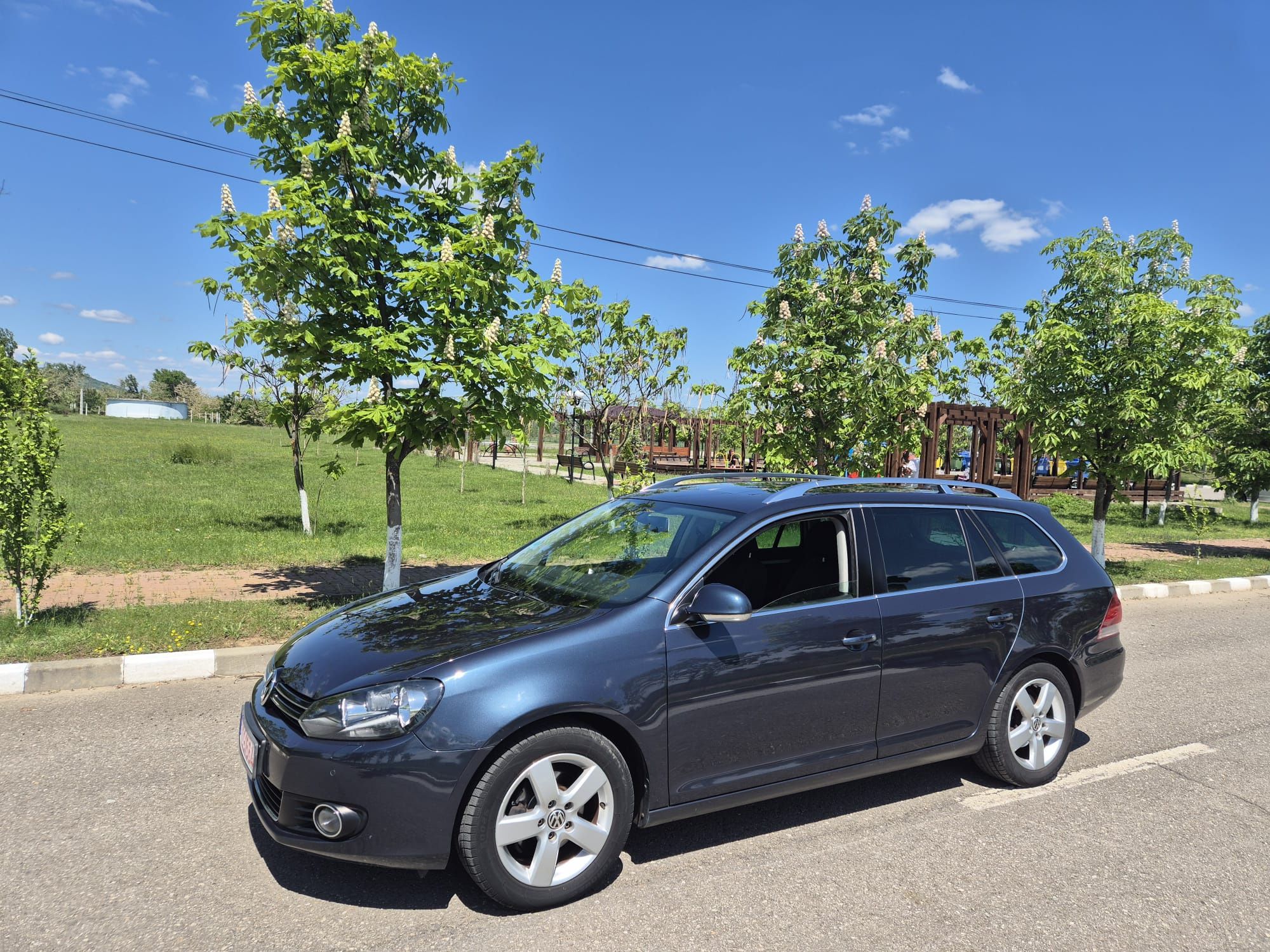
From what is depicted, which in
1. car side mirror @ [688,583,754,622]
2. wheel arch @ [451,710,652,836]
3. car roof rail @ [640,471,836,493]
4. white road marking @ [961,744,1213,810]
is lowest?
white road marking @ [961,744,1213,810]

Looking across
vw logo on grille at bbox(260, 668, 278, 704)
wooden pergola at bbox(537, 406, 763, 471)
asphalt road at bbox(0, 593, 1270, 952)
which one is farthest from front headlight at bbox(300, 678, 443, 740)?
wooden pergola at bbox(537, 406, 763, 471)

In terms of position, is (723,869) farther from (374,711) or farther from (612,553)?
(374,711)

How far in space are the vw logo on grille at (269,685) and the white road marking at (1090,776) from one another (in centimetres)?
335

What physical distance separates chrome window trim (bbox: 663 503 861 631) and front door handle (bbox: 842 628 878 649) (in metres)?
0.15

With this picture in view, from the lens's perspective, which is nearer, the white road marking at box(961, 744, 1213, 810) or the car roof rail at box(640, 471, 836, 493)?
the white road marking at box(961, 744, 1213, 810)

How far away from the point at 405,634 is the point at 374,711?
47 centimetres

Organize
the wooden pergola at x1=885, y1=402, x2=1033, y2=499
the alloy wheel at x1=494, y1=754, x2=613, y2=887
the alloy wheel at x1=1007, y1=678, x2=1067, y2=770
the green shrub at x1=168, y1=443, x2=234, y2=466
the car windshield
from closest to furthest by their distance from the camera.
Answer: the alloy wheel at x1=494, y1=754, x2=613, y2=887, the car windshield, the alloy wheel at x1=1007, y1=678, x2=1067, y2=770, the wooden pergola at x1=885, y1=402, x2=1033, y2=499, the green shrub at x1=168, y1=443, x2=234, y2=466

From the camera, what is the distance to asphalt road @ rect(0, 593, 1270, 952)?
2887mm

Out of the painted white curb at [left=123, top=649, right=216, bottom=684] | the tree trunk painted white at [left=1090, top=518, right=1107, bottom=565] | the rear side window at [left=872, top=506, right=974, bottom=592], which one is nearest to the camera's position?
the rear side window at [left=872, top=506, right=974, bottom=592]

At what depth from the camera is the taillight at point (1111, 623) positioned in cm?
455

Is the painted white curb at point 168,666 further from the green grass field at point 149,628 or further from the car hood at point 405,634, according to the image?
the car hood at point 405,634

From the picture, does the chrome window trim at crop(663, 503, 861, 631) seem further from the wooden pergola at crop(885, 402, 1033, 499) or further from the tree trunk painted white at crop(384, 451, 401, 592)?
the wooden pergola at crop(885, 402, 1033, 499)

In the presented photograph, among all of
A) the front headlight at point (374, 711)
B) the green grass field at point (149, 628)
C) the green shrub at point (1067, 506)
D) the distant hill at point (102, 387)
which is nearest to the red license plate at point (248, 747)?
the front headlight at point (374, 711)

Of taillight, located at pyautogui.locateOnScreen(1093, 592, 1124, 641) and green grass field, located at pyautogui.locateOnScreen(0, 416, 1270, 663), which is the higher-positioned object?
taillight, located at pyautogui.locateOnScreen(1093, 592, 1124, 641)
